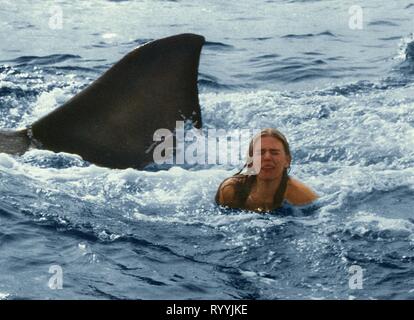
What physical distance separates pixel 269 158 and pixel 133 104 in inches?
54.2

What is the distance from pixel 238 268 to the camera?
835cm

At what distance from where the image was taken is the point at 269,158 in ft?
31.9

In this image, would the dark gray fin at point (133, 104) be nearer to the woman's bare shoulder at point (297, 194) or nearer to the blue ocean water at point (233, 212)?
the blue ocean water at point (233, 212)

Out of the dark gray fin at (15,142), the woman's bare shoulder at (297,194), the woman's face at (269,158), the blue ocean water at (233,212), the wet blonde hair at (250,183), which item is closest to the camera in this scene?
the blue ocean water at (233,212)

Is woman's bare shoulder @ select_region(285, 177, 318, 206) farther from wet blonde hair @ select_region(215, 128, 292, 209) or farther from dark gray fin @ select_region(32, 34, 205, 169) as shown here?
dark gray fin @ select_region(32, 34, 205, 169)

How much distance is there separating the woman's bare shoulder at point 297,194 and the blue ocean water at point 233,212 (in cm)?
10

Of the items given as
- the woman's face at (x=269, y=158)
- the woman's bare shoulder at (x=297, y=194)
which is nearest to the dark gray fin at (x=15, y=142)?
the woman's face at (x=269, y=158)

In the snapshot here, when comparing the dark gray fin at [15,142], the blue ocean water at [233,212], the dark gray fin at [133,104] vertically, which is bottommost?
the blue ocean water at [233,212]

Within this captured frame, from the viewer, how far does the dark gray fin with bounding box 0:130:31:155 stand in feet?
33.5

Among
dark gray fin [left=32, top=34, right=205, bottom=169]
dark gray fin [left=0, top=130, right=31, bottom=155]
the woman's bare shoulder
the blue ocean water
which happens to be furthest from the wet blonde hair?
dark gray fin [left=0, top=130, right=31, bottom=155]

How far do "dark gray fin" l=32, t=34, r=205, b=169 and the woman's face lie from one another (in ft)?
2.27

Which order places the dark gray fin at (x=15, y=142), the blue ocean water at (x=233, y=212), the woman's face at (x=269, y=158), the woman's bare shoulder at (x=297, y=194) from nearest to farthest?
the blue ocean water at (x=233, y=212), the woman's face at (x=269, y=158), the woman's bare shoulder at (x=297, y=194), the dark gray fin at (x=15, y=142)

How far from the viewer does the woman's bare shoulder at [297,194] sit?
389 inches

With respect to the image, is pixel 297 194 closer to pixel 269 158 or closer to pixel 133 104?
pixel 269 158
